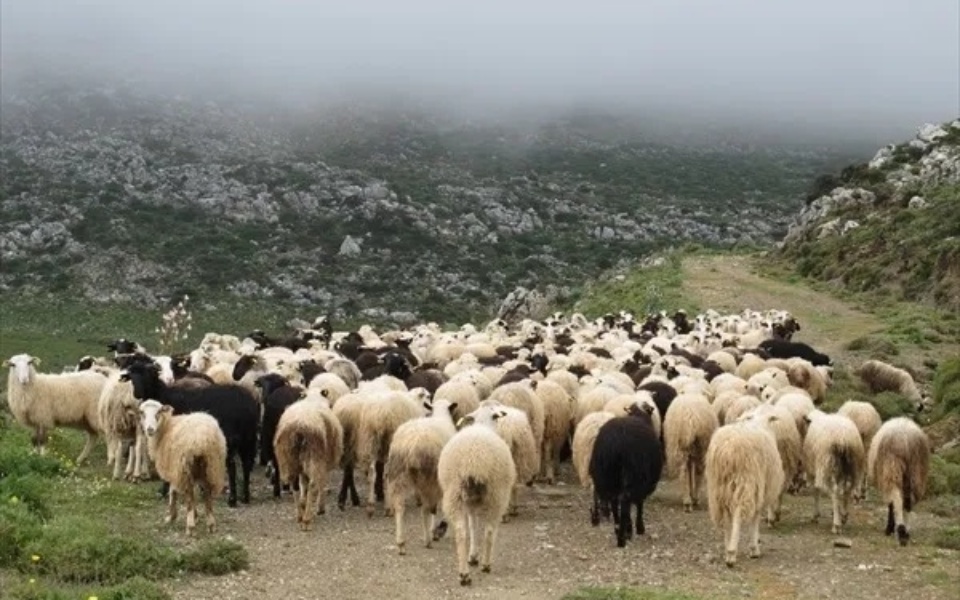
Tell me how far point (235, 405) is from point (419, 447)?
400cm

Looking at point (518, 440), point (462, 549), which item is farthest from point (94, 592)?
point (518, 440)

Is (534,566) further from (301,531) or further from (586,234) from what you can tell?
(586,234)

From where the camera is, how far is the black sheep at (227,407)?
50.8ft

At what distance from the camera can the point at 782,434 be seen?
14.5 meters

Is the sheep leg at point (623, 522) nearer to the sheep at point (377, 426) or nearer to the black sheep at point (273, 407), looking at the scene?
the sheep at point (377, 426)

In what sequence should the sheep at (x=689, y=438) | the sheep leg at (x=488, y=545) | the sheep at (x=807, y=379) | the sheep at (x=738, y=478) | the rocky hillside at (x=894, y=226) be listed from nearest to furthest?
the sheep leg at (x=488, y=545)
the sheep at (x=738, y=478)
the sheep at (x=689, y=438)
the sheep at (x=807, y=379)
the rocky hillside at (x=894, y=226)

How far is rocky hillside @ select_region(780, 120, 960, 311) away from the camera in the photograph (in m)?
48.6

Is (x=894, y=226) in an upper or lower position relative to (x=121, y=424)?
upper

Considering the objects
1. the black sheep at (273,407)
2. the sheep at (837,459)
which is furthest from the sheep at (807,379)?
the black sheep at (273,407)

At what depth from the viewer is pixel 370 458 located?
15102 millimetres

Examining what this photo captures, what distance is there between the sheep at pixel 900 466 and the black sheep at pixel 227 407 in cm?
905

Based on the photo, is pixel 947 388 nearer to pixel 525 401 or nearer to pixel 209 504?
pixel 525 401

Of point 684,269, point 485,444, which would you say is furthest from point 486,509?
point 684,269

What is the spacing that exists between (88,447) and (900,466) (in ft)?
45.2
